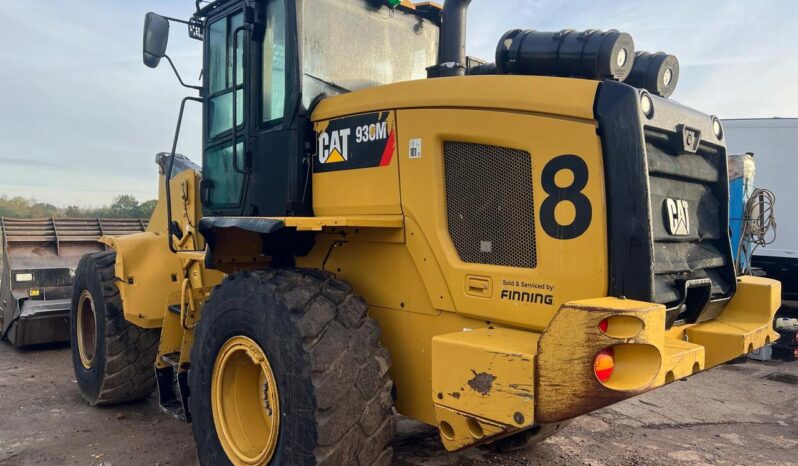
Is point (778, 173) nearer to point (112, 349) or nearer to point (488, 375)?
point (488, 375)

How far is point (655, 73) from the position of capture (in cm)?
321

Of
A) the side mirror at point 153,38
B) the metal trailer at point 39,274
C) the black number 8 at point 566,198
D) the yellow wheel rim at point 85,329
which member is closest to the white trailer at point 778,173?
the black number 8 at point 566,198

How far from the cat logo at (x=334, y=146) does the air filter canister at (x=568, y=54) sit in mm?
928

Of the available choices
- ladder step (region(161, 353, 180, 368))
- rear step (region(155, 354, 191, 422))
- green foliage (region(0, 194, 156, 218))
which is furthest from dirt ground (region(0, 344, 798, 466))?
green foliage (region(0, 194, 156, 218))

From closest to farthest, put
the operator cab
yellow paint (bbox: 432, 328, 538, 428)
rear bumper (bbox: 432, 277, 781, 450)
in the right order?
rear bumper (bbox: 432, 277, 781, 450)
yellow paint (bbox: 432, 328, 538, 428)
the operator cab

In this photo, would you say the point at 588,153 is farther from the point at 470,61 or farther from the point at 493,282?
the point at 470,61

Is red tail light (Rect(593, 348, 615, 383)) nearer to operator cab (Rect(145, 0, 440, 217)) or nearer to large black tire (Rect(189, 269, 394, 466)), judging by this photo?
large black tire (Rect(189, 269, 394, 466))

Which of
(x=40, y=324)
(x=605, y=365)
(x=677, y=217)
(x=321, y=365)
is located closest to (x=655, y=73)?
(x=677, y=217)

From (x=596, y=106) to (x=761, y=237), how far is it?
21.5ft

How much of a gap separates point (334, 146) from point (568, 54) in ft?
4.47

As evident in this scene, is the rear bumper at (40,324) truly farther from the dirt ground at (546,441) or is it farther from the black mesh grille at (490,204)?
the black mesh grille at (490,204)

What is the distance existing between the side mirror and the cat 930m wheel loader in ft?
0.07

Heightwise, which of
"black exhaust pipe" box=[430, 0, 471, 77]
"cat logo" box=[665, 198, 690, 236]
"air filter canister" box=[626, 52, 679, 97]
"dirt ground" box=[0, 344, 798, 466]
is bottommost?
"dirt ground" box=[0, 344, 798, 466]

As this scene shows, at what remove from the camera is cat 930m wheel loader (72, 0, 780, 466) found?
8.25ft
